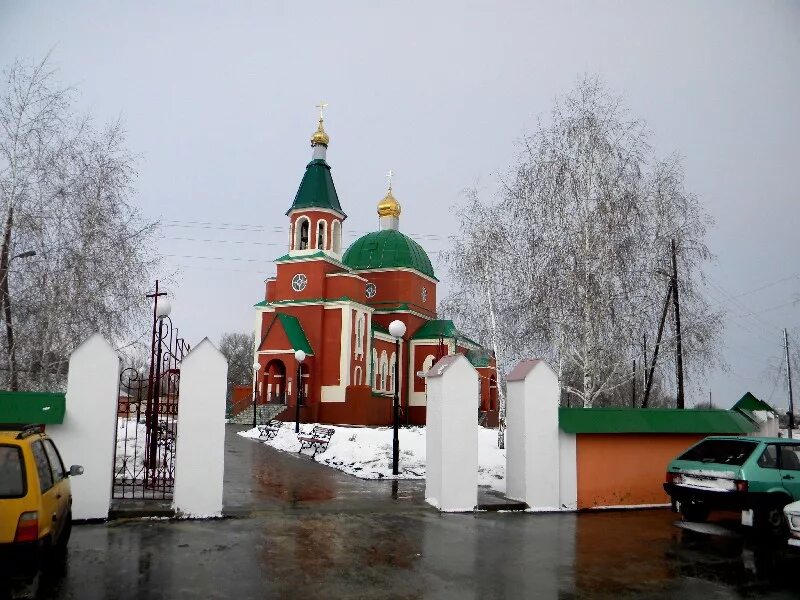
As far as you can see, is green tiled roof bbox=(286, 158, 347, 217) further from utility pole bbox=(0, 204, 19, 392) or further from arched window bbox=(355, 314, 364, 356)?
utility pole bbox=(0, 204, 19, 392)

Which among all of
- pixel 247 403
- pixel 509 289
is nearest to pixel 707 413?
pixel 509 289

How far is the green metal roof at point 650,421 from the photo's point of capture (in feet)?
38.0

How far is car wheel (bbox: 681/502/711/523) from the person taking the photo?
34.2ft

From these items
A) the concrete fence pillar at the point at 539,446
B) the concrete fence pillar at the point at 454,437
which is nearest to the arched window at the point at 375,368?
the concrete fence pillar at the point at 539,446

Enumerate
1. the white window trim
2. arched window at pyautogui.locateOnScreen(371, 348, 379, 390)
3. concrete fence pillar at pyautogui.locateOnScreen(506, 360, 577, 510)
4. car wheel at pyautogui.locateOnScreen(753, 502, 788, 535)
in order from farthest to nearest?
arched window at pyautogui.locateOnScreen(371, 348, 379, 390) < the white window trim < concrete fence pillar at pyautogui.locateOnScreen(506, 360, 577, 510) < car wheel at pyautogui.locateOnScreen(753, 502, 788, 535)

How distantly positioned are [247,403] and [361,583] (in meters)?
34.9

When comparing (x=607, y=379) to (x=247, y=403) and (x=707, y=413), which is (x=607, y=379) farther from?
(x=247, y=403)

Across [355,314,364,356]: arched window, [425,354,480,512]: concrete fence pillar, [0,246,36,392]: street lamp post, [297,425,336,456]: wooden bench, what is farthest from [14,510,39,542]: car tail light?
[355,314,364,356]: arched window

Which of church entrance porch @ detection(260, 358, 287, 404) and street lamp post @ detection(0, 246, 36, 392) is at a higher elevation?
street lamp post @ detection(0, 246, 36, 392)

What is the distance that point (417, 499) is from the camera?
1180 centimetres

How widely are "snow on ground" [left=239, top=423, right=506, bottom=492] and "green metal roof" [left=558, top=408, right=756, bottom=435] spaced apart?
114 inches

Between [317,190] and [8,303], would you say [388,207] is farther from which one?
[8,303]

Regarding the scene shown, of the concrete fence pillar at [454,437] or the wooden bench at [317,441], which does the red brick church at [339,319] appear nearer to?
the wooden bench at [317,441]

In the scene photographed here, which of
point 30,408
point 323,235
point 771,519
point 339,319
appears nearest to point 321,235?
point 323,235
